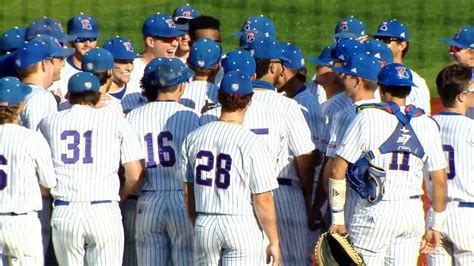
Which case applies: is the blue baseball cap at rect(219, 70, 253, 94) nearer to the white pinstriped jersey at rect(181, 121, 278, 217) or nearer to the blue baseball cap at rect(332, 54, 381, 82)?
the white pinstriped jersey at rect(181, 121, 278, 217)

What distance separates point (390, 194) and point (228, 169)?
0.98 meters

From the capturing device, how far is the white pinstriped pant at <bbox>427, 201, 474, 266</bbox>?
7828mm

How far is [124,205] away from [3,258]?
36.7 inches

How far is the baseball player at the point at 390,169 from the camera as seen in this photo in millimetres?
7391

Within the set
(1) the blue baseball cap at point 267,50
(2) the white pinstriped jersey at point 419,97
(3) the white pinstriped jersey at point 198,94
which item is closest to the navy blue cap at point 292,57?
(1) the blue baseball cap at point 267,50

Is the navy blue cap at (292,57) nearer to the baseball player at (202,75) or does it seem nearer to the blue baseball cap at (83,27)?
the baseball player at (202,75)

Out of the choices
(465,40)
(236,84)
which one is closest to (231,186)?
(236,84)

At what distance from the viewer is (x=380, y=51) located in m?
8.32

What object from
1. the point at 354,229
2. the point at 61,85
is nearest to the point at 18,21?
the point at 61,85

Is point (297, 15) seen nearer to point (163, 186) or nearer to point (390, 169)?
point (163, 186)

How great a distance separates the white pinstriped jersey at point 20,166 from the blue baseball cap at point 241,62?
1.25m

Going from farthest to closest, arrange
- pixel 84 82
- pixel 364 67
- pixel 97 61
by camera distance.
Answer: pixel 97 61, pixel 364 67, pixel 84 82

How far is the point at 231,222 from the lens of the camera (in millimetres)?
7156

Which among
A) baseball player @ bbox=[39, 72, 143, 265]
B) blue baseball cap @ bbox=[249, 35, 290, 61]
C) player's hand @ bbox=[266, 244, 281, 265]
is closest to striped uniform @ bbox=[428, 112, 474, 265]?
blue baseball cap @ bbox=[249, 35, 290, 61]
